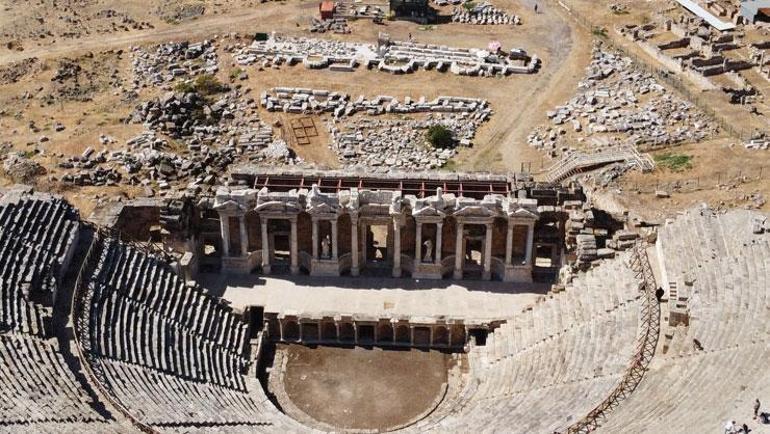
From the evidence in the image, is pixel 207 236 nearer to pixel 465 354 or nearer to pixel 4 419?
pixel 465 354

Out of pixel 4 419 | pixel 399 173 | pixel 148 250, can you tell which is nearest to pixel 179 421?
pixel 4 419

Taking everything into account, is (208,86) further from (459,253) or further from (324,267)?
(459,253)

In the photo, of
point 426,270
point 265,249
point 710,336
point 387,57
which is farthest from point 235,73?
point 710,336

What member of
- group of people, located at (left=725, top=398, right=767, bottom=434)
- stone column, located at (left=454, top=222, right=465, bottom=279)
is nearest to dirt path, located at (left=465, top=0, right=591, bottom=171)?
stone column, located at (left=454, top=222, right=465, bottom=279)

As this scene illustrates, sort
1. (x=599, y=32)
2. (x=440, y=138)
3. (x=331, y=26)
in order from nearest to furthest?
(x=440, y=138) → (x=599, y=32) → (x=331, y=26)

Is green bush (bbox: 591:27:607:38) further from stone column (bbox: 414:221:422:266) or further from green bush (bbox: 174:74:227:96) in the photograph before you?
stone column (bbox: 414:221:422:266)
